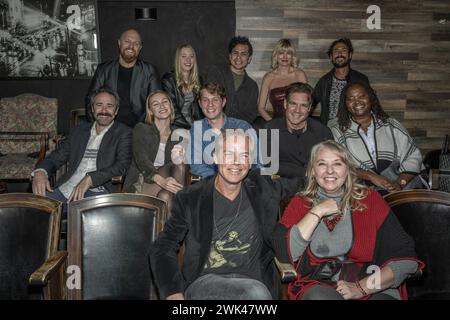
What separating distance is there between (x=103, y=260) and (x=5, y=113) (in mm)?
3519

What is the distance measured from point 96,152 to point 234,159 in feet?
5.05

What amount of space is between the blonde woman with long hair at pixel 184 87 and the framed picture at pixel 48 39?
5.32 ft

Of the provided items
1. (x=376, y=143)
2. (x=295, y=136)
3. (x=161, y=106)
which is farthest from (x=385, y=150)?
(x=161, y=106)

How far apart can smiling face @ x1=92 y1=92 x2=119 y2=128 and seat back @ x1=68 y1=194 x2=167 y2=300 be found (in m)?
1.17

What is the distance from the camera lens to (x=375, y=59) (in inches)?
214

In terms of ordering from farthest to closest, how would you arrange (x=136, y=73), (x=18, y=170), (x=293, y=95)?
(x=18, y=170), (x=136, y=73), (x=293, y=95)

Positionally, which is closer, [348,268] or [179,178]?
[348,268]

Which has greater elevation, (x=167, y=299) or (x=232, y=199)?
(x=232, y=199)

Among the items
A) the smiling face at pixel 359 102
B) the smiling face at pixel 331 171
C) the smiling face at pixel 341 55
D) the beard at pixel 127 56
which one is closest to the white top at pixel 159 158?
the beard at pixel 127 56

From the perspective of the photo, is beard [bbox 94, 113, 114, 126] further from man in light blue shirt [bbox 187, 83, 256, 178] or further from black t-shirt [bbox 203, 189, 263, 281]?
black t-shirt [bbox 203, 189, 263, 281]

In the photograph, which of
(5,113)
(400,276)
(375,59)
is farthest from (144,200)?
(375,59)

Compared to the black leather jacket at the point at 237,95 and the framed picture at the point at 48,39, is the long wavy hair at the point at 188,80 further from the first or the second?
the framed picture at the point at 48,39

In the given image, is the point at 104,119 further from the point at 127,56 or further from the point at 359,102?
the point at 359,102

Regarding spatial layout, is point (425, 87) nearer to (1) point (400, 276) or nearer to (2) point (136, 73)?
(2) point (136, 73)
